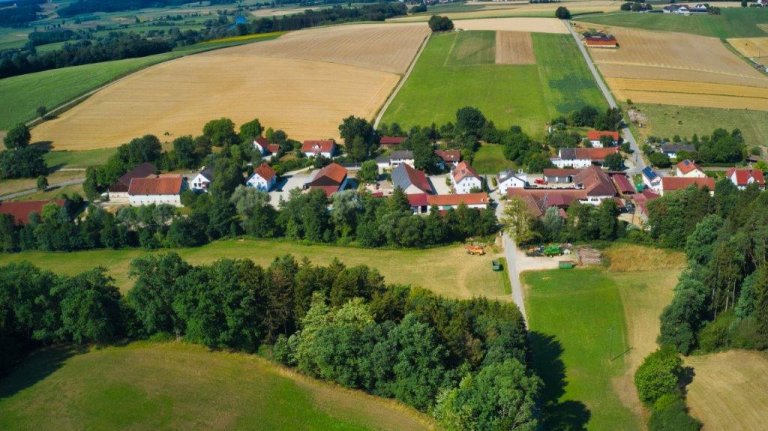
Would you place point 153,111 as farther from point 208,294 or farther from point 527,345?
point 527,345

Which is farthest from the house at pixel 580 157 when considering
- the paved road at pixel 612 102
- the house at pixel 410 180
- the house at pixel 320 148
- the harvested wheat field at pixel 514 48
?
the harvested wheat field at pixel 514 48

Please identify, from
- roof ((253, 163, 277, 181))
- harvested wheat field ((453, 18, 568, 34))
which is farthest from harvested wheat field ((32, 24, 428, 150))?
harvested wheat field ((453, 18, 568, 34))

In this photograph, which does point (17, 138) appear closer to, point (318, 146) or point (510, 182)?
point (318, 146)

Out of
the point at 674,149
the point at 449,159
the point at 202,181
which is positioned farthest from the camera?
the point at 449,159

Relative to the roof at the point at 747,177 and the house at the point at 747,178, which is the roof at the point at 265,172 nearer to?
the house at the point at 747,178

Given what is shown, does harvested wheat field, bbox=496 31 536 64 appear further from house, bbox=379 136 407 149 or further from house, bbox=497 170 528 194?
house, bbox=497 170 528 194

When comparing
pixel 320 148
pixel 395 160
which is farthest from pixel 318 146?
pixel 395 160
